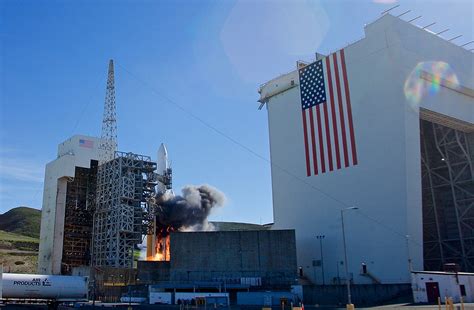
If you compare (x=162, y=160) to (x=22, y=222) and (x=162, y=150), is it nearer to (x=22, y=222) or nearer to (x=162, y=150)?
(x=162, y=150)

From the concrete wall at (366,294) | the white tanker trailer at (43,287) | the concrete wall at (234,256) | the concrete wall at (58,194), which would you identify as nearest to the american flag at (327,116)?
the concrete wall at (234,256)

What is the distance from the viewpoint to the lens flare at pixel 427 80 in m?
56.6

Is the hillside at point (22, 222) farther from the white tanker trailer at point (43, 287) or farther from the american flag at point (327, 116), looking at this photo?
the american flag at point (327, 116)

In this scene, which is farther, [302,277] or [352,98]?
[302,277]

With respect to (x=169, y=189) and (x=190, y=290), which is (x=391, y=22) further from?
(x=169, y=189)

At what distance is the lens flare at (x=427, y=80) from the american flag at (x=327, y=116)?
320 inches

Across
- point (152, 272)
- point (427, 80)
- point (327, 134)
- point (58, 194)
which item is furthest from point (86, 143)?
point (427, 80)

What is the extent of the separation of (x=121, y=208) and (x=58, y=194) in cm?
1273

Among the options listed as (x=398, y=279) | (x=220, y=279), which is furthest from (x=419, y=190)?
(x=220, y=279)

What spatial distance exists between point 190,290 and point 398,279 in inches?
1029

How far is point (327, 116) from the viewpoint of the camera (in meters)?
64.2

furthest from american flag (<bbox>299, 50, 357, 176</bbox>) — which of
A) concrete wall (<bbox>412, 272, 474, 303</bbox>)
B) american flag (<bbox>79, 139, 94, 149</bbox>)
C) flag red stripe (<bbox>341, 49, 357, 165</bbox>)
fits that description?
american flag (<bbox>79, 139, 94, 149</bbox>)

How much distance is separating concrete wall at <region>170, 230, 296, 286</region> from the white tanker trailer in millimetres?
16214

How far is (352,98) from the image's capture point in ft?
201
